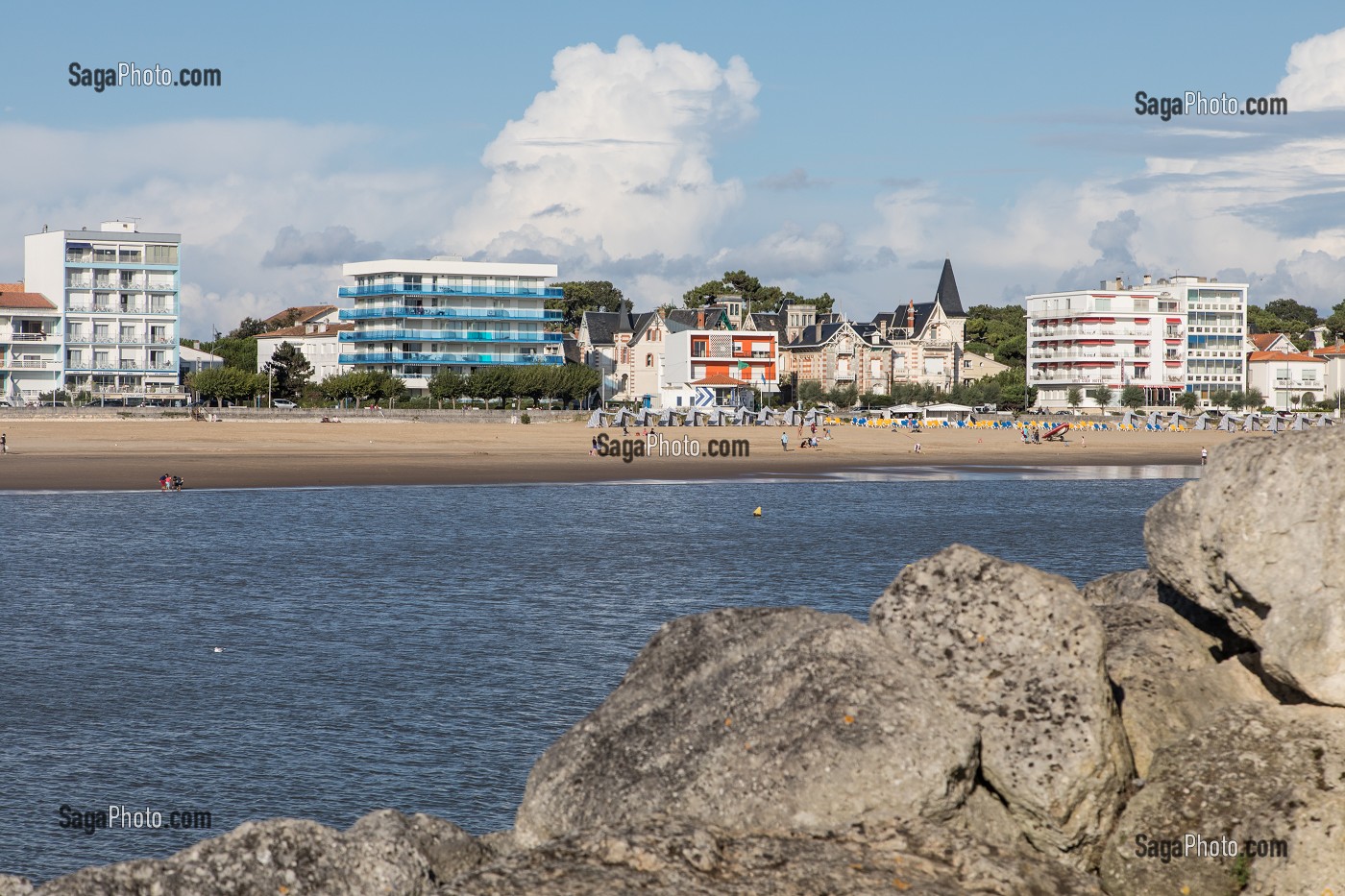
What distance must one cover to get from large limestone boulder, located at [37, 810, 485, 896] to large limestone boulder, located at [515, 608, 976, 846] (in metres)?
1.01

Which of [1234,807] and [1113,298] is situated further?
[1113,298]

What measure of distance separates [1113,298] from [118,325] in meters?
94.9

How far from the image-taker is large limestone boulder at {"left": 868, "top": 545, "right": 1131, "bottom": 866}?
25.6 ft

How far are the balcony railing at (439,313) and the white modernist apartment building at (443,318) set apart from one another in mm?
83

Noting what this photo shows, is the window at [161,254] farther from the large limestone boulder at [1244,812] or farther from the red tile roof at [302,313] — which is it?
the large limestone boulder at [1244,812]

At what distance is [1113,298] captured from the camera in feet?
473

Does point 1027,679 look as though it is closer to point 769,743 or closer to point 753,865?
point 769,743

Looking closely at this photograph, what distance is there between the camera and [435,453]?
69000 mm

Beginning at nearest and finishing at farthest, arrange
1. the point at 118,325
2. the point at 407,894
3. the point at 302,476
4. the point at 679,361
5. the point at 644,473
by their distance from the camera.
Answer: the point at 407,894, the point at 302,476, the point at 644,473, the point at 118,325, the point at 679,361

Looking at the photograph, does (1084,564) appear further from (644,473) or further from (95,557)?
(644,473)

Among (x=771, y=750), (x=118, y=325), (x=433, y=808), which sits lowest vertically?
(x=433, y=808)

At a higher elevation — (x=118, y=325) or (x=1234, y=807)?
(x=118, y=325)

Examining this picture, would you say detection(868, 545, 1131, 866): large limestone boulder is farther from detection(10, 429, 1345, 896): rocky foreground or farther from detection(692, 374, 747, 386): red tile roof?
detection(692, 374, 747, 386): red tile roof

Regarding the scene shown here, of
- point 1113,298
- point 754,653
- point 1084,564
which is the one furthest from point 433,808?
point 1113,298
